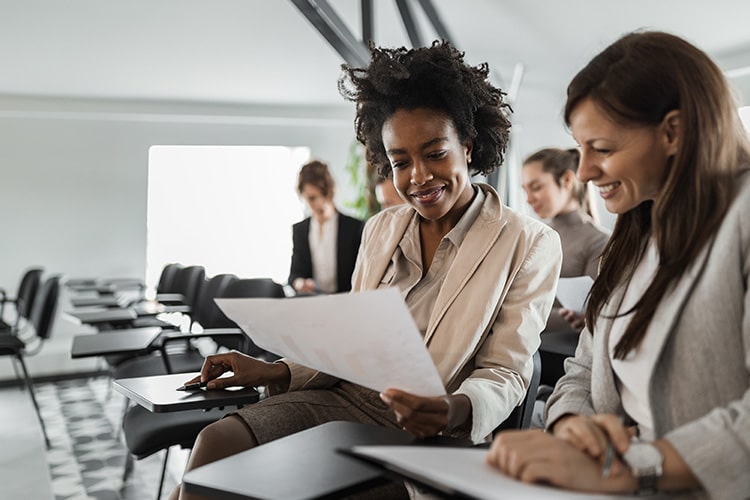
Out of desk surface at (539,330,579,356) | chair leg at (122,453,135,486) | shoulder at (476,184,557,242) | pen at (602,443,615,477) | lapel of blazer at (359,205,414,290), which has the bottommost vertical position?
chair leg at (122,453,135,486)

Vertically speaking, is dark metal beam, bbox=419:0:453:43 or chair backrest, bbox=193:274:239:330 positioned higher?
dark metal beam, bbox=419:0:453:43

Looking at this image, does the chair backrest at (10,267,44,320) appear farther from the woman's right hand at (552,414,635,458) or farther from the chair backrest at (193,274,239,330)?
the woman's right hand at (552,414,635,458)

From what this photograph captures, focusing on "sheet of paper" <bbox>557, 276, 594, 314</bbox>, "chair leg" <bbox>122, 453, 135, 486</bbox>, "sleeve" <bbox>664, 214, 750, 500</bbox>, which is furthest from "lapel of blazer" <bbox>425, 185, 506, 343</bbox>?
"chair leg" <bbox>122, 453, 135, 486</bbox>

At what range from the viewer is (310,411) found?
5.57 feet

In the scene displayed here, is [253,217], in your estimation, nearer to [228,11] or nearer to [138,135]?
[138,135]

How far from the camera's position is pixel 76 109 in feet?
21.2

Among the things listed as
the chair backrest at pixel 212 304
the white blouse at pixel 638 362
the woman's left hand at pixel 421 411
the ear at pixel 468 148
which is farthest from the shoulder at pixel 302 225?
the white blouse at pixel 638 362

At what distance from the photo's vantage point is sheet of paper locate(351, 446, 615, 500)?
84 centimetres

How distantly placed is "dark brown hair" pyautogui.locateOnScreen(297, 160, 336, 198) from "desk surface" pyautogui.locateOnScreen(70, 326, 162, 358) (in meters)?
1.63

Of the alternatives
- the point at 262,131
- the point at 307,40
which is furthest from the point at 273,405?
the point at 262,131

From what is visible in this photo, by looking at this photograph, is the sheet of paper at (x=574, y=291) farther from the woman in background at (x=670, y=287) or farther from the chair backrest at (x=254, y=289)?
the chair backrest at (x=254, y=289)

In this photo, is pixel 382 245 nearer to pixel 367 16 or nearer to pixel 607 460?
pixel 607 460

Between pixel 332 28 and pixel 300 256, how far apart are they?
162 cm

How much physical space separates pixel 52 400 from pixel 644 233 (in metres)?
5.09
